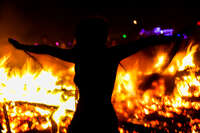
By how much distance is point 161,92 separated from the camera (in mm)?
5352

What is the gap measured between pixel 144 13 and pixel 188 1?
2.96 meters

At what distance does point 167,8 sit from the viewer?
12547 mm

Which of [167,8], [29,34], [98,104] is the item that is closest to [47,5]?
[29,34]

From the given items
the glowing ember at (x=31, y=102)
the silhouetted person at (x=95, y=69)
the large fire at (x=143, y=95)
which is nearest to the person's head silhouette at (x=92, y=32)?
the silhouetted person at (x=95, y=69)

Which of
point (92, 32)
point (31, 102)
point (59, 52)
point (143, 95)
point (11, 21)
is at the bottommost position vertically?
point (31, 102)

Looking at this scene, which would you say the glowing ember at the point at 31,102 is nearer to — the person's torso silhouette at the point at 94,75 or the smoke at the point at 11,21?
the person's torso silhouette at the point at 94,75

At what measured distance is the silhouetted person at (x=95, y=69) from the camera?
6.97 feet

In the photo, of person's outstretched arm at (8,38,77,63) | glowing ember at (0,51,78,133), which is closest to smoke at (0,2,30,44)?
glowing ember at (0,51,78,133)

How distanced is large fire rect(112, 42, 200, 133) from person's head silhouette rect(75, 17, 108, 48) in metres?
3.25

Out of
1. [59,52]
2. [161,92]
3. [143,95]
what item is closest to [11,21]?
[143,95]

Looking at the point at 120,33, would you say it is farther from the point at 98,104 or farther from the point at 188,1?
A: the point at 98,104

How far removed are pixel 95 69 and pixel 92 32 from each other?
0.43 m

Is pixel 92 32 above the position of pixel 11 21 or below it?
below

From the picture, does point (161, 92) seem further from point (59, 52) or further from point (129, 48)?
point (59, 52)
